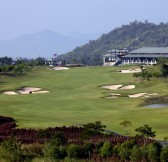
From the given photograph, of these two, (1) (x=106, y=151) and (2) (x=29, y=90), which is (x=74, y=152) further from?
(2) (x=29, y=90)

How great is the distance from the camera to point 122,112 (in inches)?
2184

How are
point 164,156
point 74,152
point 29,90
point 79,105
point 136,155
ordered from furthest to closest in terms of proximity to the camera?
1. point 29,90
2. point 79,105
3. point 74,152
4. point 136,155
5. point 164,156

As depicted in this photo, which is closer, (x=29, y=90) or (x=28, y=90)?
(x=28, y=90)

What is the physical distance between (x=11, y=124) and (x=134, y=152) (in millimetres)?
18061

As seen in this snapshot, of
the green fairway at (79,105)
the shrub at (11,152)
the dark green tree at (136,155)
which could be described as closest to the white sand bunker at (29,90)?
the green fairway at (79,105)

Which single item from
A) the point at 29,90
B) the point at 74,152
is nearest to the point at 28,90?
the point at 29,90

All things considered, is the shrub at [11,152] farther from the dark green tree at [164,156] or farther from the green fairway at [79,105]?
the green fairway at [79,105]

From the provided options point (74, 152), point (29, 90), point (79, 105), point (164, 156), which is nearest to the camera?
point (164, 156)

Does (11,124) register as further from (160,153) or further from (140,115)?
(160,153)

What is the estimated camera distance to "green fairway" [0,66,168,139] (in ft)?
151

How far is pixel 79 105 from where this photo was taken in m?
64.5

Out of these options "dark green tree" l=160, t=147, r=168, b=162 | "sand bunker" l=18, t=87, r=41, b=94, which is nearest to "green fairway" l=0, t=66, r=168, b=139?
"sand bunker" l=18, t=87, r=41, b=94

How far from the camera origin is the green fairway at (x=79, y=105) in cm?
4612

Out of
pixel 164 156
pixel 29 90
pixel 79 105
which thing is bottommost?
pixel 29 90
